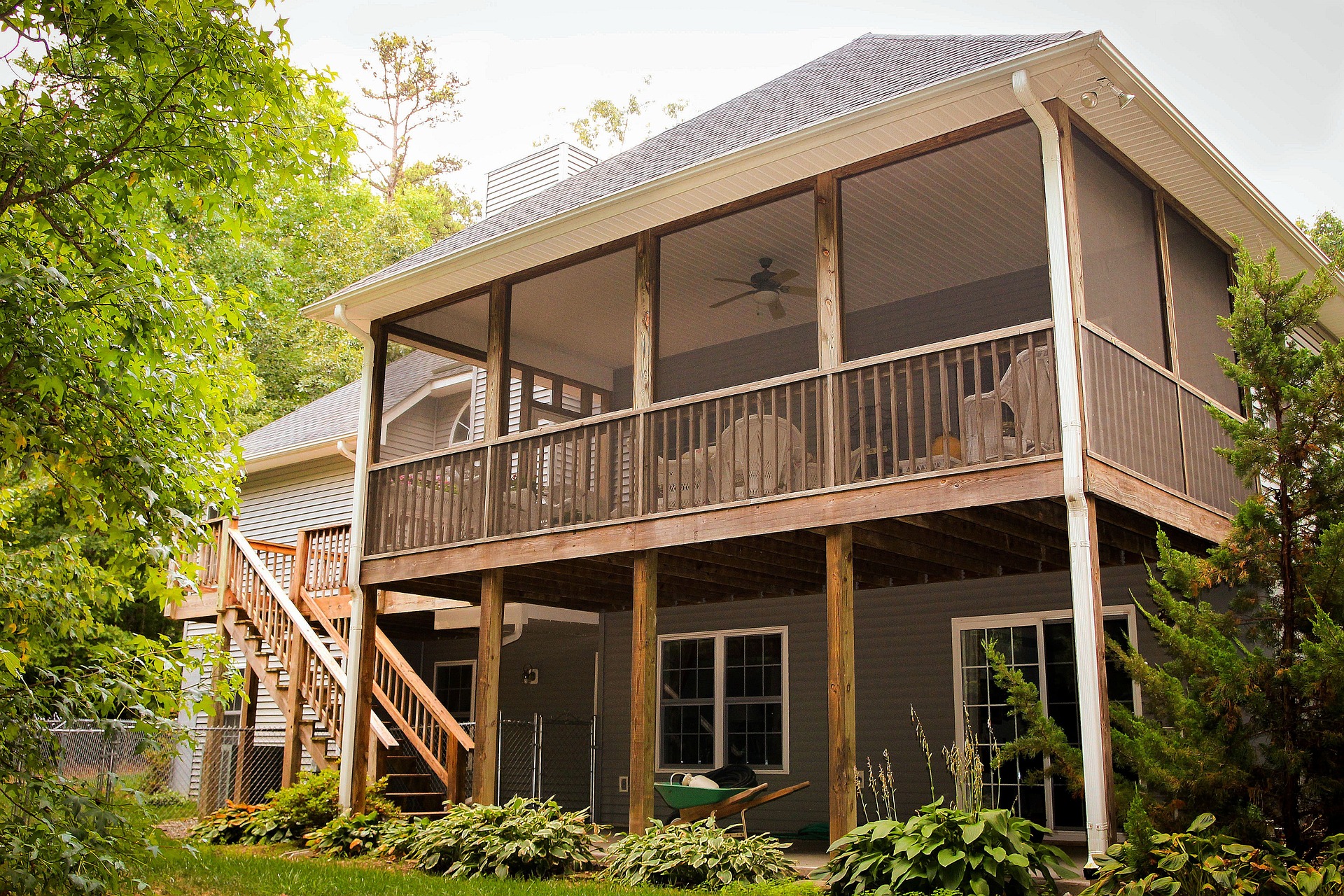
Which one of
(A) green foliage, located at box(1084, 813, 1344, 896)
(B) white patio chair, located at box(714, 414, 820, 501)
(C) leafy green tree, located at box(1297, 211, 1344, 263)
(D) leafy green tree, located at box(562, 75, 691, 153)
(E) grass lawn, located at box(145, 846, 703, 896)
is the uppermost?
(D) leafy green tree, located at box(562, 75, 691, 153)

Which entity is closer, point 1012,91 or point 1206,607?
point 1206,607

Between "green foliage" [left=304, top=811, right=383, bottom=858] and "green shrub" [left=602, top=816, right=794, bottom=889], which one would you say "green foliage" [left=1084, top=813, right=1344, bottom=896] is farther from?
"green foliage" [left=304, top=811, right=383, bottom=858]

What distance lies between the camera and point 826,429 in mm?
9211

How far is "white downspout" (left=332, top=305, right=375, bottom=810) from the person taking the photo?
1209 centimetres

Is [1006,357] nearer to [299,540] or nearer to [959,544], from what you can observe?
[959,544]

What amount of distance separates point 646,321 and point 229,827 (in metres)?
6.83

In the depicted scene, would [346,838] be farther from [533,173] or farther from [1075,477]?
[533,173]

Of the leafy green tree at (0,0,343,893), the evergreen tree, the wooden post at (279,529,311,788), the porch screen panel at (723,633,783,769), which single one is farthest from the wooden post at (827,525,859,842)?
the wooden post at (279,529,311,788)

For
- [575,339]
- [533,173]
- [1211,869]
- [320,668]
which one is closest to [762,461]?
[1211,869]

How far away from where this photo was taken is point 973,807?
8.12 meters

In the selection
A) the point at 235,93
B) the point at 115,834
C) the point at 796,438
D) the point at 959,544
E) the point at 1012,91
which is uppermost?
the point at 1012,91

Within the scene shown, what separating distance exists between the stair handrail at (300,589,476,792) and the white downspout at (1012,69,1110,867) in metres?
6.34

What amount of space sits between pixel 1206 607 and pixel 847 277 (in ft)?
21.4

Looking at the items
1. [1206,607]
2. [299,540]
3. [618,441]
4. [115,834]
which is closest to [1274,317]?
[1206,607]
